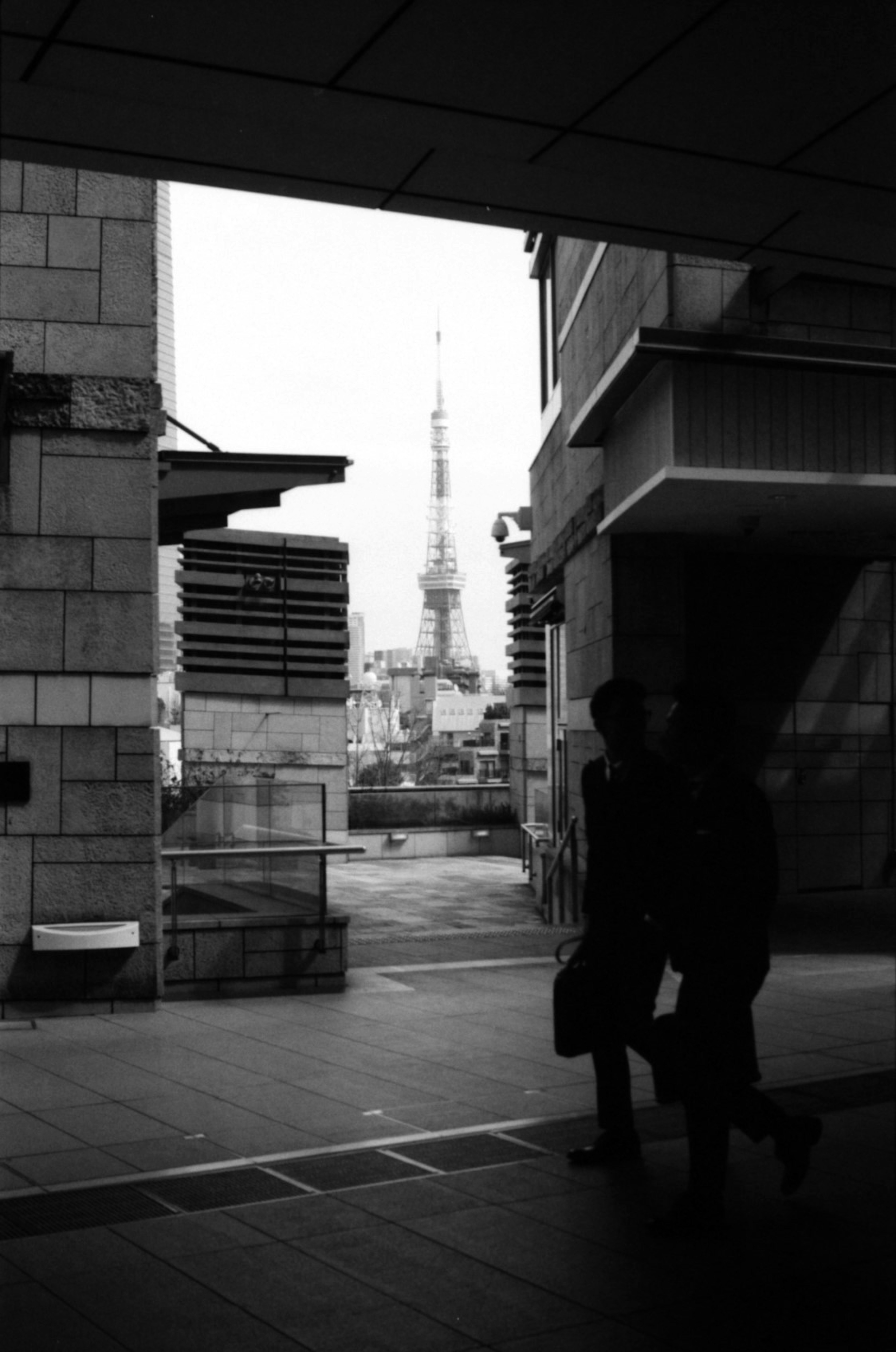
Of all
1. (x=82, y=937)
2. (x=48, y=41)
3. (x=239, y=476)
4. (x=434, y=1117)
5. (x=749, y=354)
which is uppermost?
(x=749, y=354)

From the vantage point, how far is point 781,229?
20.2 ft

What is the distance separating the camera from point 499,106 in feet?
16.6

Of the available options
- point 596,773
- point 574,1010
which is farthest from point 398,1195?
point 596,773

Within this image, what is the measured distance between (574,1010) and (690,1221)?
94cm

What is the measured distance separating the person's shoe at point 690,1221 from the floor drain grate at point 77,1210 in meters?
1.67

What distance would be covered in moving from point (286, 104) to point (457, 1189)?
381cm

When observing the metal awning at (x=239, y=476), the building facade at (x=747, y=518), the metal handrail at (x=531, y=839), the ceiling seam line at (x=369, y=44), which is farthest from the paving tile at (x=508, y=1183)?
the metal handrail at (x=531, y=839)

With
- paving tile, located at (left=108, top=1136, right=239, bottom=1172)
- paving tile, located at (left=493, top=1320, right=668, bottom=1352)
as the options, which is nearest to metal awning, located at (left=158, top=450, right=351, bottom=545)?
paving tile, located at (left=108, top=1136, right=239, bottom=1172)

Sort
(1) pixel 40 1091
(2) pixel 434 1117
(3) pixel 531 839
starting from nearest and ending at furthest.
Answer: (2) pixel 434 1117 < (1) pixel 40 1091 < (3) pixel 531 839

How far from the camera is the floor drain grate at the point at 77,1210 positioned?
500 centimetres

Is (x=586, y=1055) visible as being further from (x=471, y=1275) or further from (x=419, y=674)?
(x=419, y=674)

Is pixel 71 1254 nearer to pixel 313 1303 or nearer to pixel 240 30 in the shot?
pixel 313 1303

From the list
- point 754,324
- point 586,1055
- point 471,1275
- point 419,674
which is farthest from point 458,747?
point 419,674

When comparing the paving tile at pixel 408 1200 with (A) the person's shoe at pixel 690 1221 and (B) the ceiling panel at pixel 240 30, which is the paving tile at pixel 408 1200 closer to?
(A) the person's shoe at pixel 690 1221
